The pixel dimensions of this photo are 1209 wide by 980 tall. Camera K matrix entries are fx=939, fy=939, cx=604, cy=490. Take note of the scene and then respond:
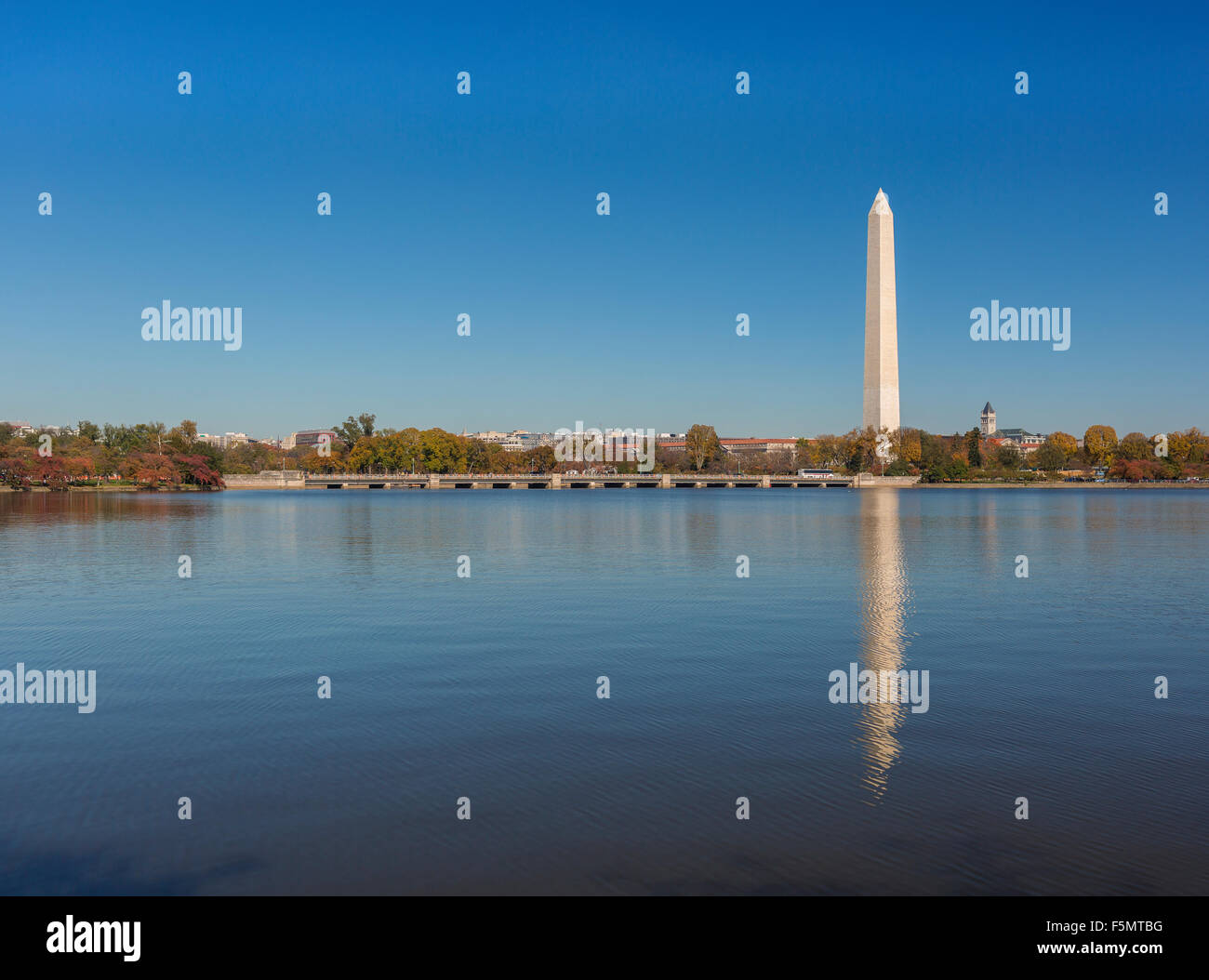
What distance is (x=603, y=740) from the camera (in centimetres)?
859

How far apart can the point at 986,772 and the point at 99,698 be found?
909cm

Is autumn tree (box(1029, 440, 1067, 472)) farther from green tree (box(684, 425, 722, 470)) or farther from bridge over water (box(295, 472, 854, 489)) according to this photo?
green tree (box(684, 425, 722, 470))

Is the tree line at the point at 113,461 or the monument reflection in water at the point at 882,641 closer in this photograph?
the monument reflection in water at the point at 882,641

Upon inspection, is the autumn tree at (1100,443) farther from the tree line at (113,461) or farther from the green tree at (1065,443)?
the tree line at (113,461)

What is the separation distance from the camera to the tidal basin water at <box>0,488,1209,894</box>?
5938 mm

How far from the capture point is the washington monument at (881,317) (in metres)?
87.4

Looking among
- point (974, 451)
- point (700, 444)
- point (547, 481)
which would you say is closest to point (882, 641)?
point (547, 481)

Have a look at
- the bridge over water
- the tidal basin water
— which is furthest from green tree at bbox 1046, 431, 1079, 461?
the tidal basin water

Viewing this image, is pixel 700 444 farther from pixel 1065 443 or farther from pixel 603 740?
pixel 603 740

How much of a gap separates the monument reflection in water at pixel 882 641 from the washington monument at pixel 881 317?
61628mm

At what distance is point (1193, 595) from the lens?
61.4ft

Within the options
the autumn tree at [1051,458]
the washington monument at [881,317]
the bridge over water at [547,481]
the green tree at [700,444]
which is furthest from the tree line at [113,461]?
the autumn tree at [1051,458]

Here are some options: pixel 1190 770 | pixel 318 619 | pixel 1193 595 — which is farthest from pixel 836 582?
pixel 1190 770

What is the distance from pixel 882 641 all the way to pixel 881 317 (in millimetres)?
80097
